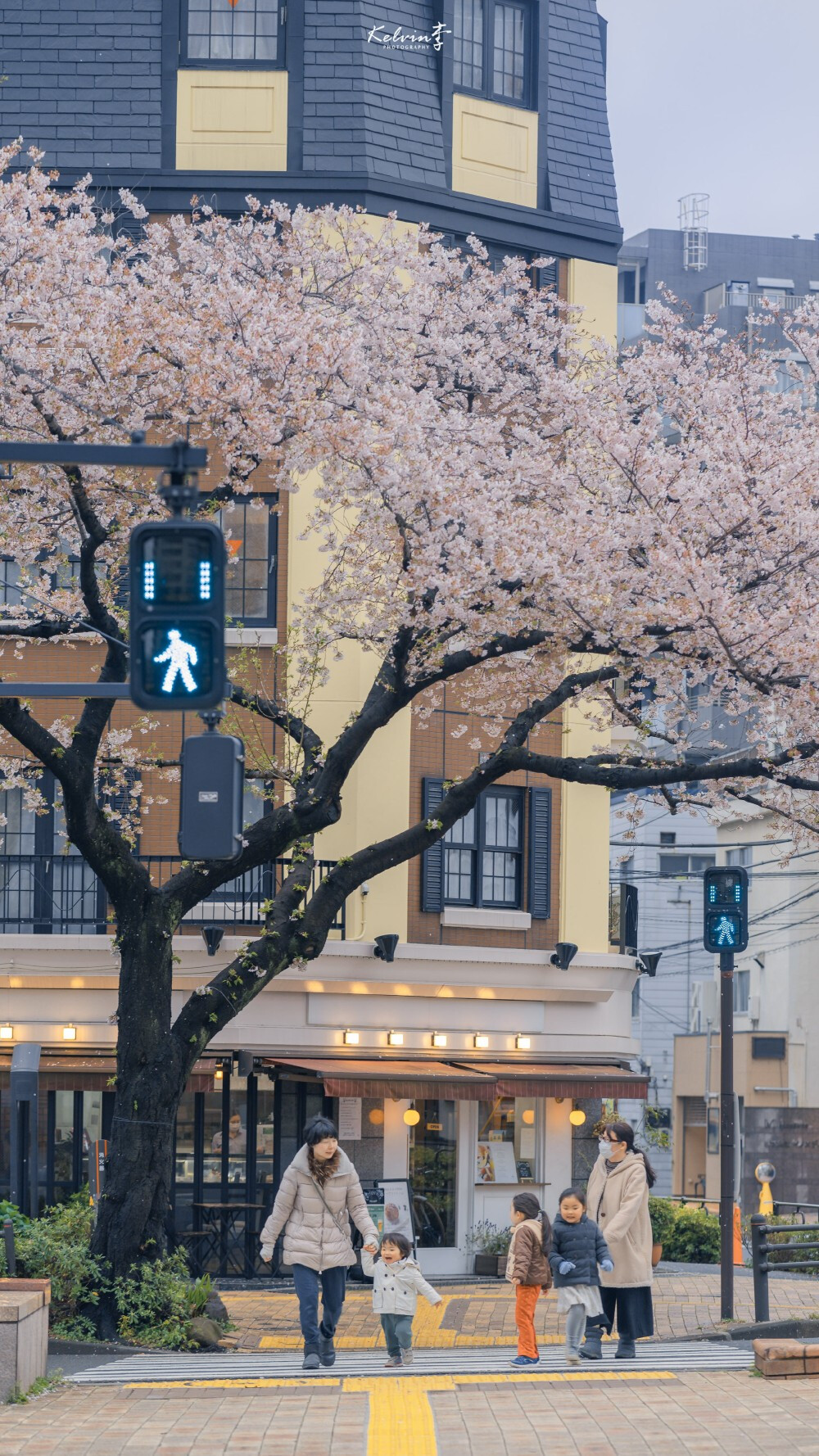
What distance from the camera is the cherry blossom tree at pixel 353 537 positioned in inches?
677

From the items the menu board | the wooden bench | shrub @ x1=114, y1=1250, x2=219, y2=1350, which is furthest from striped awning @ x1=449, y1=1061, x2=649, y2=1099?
the wooden bench

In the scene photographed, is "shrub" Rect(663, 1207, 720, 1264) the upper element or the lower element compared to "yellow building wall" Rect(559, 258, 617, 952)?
lower

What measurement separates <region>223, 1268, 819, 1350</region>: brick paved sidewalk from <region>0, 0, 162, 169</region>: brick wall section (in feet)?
47.8

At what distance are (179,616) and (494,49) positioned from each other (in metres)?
20.7

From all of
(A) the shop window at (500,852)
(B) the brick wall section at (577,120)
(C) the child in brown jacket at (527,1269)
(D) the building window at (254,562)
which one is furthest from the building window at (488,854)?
(C) the child in brown jacket at (527,1269)

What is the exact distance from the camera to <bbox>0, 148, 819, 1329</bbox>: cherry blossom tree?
17.2 meters

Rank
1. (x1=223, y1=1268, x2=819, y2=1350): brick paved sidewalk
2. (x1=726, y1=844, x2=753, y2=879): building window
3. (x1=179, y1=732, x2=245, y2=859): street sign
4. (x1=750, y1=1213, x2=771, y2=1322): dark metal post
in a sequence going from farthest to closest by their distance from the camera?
1. (x1=726, y1=844, x2=753, y2=879): building window
2. (x1=223, y1=1268, x2=819, y2=1350): brick paved sidewalk
3. (x1=750, y1=1213, x2=771, y2=1322): dark metal post
4. (x1=179, y1=732, x2=245, y2=859): street sign

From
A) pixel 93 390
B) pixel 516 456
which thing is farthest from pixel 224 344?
pixel 516 456

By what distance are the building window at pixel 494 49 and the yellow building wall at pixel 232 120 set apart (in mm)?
2832

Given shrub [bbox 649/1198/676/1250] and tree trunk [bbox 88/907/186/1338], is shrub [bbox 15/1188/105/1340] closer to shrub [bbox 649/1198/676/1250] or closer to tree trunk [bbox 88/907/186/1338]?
tree trunk [bbox 88/907/186/1338]

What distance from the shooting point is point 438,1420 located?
35.3ft

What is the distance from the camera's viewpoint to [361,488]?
18.4m

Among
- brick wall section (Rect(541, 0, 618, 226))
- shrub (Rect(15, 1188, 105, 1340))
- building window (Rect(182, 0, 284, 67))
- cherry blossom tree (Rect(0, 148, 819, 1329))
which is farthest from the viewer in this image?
brick wall section (Rect(541, 0, 618, 226))

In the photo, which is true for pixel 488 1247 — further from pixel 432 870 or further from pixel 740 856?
pixel 740 856
